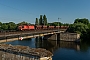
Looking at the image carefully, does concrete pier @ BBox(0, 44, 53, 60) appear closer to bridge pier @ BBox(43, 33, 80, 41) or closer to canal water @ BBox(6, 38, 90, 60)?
canal water @ BBox(6, 38, 90, 60)

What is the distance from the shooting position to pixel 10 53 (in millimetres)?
13945

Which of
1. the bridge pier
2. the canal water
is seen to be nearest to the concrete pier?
the canal water

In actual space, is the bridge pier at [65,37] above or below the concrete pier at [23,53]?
below

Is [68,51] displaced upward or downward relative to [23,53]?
downward

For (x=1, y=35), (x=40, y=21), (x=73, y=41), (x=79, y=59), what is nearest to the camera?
(x=1, y=35)

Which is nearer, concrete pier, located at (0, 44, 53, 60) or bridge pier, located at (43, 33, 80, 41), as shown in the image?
concrete pier, located at (0, 44, 53, 60)

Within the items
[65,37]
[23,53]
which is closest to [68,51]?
[65,37]

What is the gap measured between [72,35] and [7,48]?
4796cm

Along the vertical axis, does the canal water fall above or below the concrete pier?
below

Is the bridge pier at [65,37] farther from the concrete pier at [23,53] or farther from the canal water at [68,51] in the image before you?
the concrete pier at [23,53]

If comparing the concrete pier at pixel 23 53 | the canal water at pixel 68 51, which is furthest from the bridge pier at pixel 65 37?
the concrete pier at pixel 23 53

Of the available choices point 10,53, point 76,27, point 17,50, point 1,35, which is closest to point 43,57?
point 17,50

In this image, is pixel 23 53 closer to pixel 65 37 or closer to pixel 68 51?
pixel 68 51

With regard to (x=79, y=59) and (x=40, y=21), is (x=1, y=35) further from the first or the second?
(x=40, y=21)
